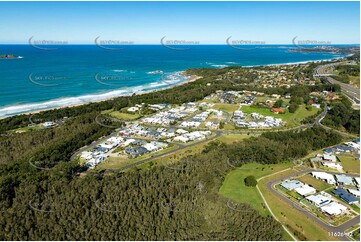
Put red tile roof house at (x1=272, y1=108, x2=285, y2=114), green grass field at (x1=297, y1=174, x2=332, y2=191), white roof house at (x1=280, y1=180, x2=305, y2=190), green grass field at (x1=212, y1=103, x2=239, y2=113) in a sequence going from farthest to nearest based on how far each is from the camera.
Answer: green grass field at (x1=212, y1=103, x2=239, y2=113) < red tile roof house at (x1=272, y1=108, x2=285, y2=114) < green grass field at (x1=297, y1=174, x2=332, y2=191) < white roof house at (x1=280, y1=180, x2=305, y2=190)

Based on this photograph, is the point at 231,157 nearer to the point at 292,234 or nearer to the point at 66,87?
the point at 292,234

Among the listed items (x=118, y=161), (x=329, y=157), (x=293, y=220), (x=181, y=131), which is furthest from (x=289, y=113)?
(x=118, y=161)

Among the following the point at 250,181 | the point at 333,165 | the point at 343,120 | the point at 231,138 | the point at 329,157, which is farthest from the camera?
the point at 343,120

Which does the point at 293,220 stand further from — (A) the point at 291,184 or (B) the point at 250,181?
(B) the point at 250,181

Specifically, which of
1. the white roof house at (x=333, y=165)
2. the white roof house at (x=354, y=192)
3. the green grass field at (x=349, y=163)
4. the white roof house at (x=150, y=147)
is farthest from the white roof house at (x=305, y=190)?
the white roof house at (x=150, y=147)

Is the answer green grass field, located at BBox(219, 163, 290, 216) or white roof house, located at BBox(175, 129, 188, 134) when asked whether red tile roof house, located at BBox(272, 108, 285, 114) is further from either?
green grass field, located at BBox(219, 163, 290, 216)

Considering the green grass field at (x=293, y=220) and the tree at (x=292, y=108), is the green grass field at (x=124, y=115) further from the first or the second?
the tree at (x=292, y=108)

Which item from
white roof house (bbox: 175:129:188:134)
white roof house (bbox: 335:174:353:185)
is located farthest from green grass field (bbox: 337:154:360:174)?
white roof house (bbox: 175:129:188:134)
